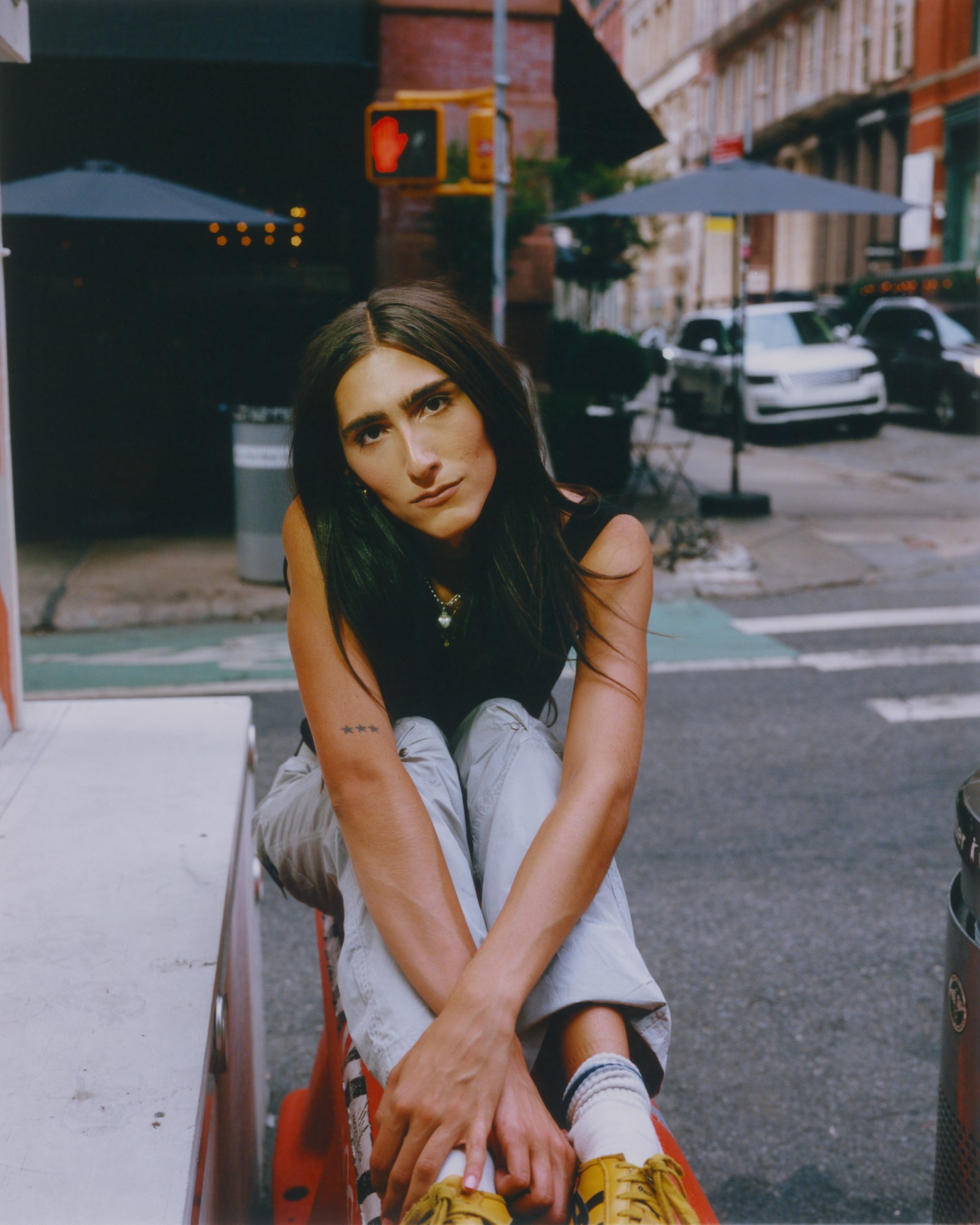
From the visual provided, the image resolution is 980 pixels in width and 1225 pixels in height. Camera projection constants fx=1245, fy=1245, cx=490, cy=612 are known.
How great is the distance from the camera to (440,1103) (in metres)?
1.45

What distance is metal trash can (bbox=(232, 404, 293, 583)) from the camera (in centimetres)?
845

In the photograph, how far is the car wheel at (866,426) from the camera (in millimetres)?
17188

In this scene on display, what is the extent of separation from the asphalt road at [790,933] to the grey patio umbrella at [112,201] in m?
4.11

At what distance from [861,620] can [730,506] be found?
3.52m

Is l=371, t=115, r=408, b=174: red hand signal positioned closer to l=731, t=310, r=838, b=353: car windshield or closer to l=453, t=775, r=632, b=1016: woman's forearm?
l=453, t=775, r=632, b=1016: woman's forearm

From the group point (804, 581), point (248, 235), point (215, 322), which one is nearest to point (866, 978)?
point (804, 581)

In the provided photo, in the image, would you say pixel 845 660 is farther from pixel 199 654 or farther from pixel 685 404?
pixel 685 404

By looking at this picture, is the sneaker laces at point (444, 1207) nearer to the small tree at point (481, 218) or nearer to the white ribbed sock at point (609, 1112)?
the white ribbed sock at point (609, 1112)

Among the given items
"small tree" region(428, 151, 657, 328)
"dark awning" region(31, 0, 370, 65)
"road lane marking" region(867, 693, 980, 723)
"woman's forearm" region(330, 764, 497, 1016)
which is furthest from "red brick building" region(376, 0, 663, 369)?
"woman's forearm" region(330, 764, 497, 1016)

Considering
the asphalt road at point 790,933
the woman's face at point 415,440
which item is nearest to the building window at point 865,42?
the asphalt road at point 790,933

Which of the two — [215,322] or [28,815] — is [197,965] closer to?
[28,815]

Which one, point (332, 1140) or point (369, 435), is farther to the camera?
point (332, 1140)

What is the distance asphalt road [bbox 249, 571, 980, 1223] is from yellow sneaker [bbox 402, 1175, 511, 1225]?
1.21 m

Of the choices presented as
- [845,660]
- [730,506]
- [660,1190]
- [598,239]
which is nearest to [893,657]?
[845,660]
